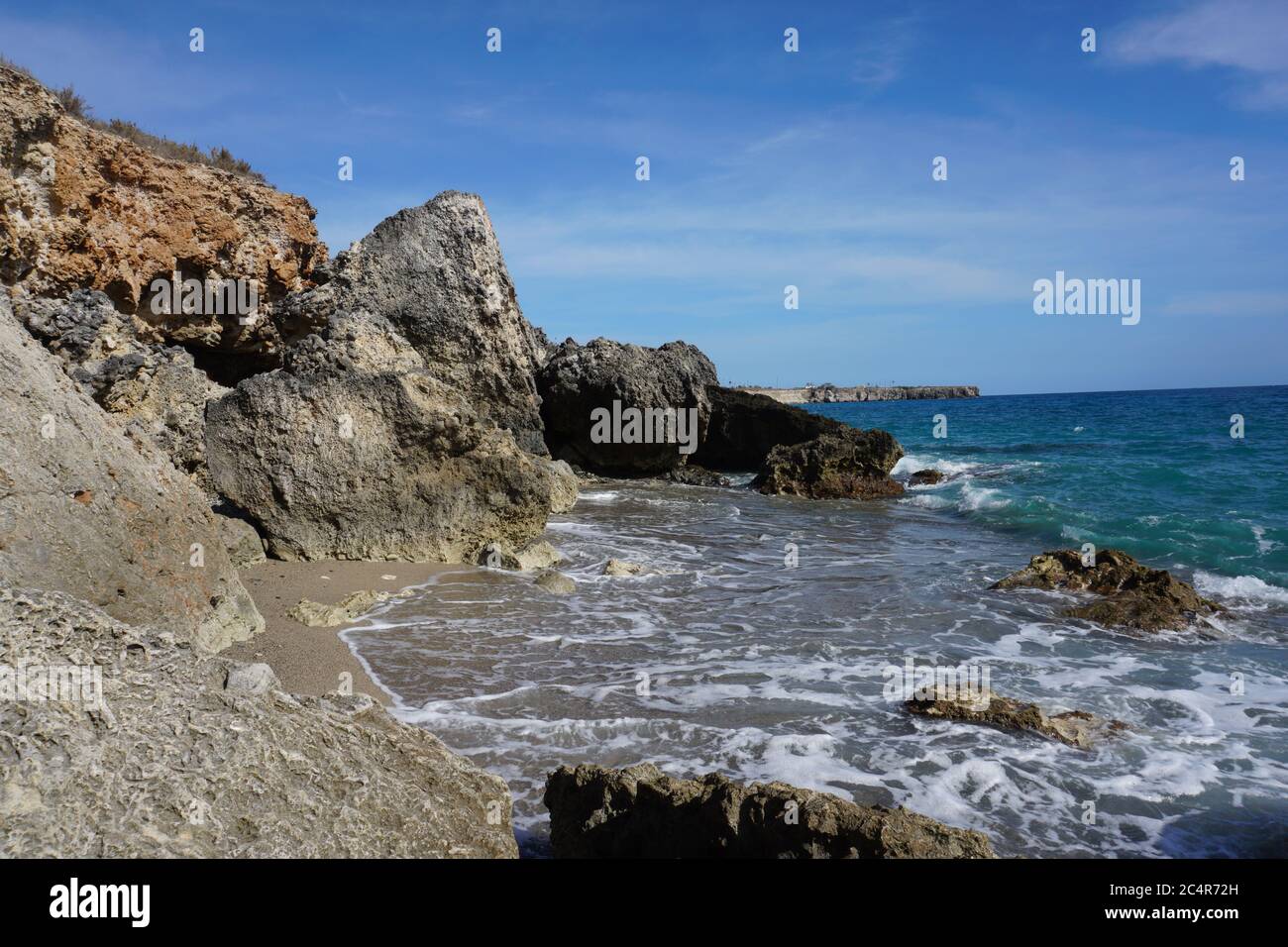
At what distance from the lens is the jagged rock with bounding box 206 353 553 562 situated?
352 inches

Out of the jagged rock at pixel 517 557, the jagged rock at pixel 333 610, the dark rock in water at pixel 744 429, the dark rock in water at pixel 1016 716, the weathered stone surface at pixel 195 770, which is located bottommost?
the dark rock in water at pixel 1016 716

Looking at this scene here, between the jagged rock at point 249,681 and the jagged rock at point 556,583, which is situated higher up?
the jagged rock at point 249,681

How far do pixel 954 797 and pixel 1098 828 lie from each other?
28.0 inches

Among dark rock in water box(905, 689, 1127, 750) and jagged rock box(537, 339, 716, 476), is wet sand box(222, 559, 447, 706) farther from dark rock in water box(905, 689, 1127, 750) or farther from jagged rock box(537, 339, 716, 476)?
jagged rock box(537, 339, 716, 476)

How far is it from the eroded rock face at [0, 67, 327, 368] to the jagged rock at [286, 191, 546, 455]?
1656 mm

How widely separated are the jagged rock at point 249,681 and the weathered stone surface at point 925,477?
23.5m

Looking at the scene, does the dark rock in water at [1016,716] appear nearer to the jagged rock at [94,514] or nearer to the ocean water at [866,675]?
the ocean water at [866,675]

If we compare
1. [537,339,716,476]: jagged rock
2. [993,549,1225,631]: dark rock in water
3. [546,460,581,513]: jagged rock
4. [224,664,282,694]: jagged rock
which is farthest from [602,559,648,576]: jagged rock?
[537,339,716,476]: jagged rock

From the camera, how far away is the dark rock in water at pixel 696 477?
2353 cm

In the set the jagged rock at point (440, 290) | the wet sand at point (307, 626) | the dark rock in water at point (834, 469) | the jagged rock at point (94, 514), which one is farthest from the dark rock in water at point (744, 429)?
the jagged rock at point (94, 514)

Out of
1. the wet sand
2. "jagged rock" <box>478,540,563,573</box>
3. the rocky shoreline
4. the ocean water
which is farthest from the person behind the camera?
"jagged rock" <box>478,540,563,573</box>

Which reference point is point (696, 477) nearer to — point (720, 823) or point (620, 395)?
point (620, 395)

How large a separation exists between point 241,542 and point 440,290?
495 centimetres
